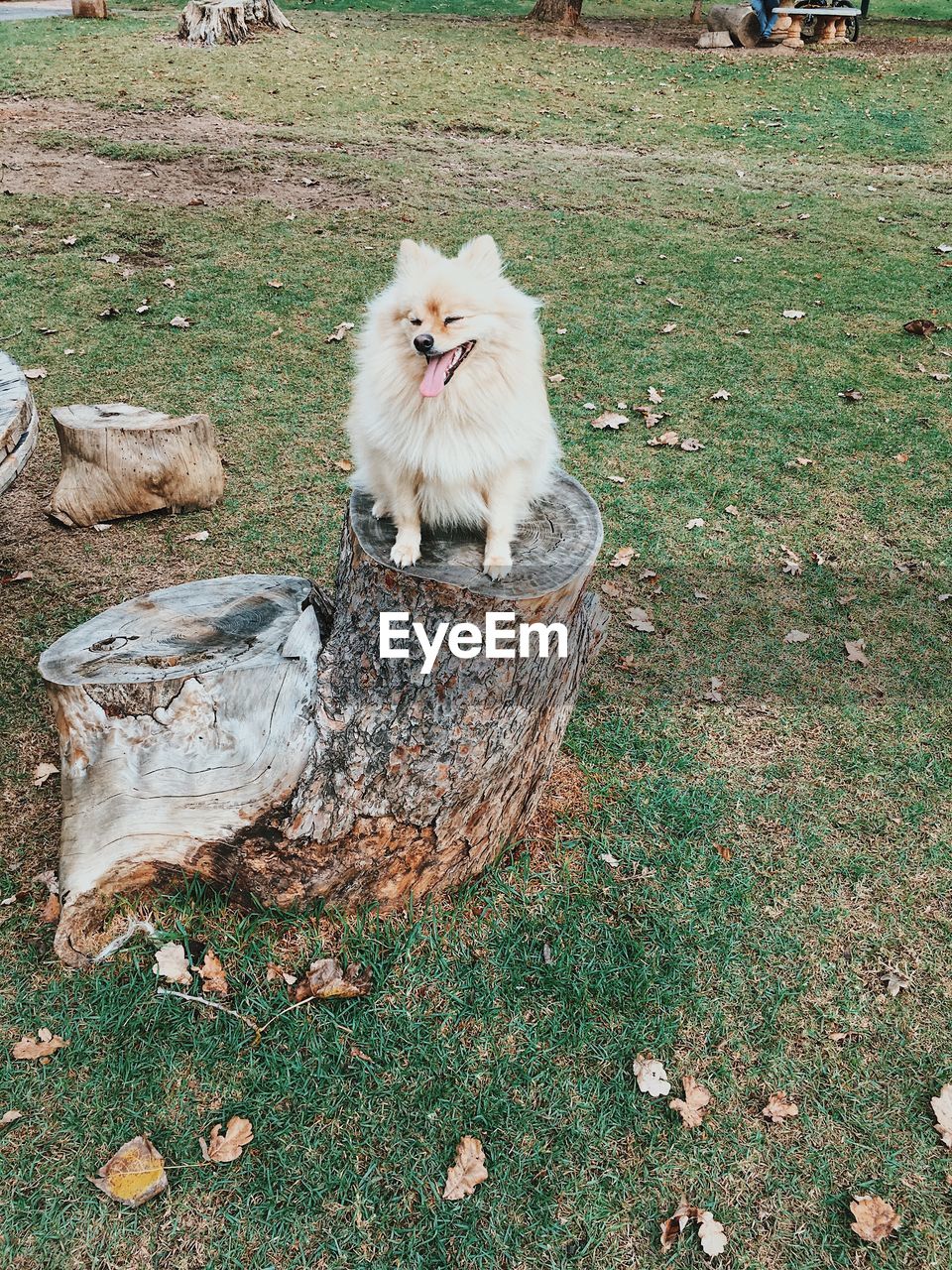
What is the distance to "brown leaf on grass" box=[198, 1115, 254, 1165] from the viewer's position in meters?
2.61

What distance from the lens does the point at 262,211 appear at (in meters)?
9.77

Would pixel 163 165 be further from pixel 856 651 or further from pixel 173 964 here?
pixel 173 964

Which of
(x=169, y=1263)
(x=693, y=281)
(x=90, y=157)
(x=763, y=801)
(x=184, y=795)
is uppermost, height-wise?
(x=90, y=157)

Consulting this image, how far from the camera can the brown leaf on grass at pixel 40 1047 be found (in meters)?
2.79

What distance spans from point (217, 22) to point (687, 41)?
10.1 metres

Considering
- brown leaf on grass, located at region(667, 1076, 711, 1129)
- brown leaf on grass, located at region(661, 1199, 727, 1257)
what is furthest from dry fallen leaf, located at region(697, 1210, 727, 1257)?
brown leaf on grass, located at region(667, 1076, 711, 1129)

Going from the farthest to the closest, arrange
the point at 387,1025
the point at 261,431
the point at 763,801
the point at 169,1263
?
the point at 261,431
the point at 763,801
the point at 387,1025
the point at 169,1263

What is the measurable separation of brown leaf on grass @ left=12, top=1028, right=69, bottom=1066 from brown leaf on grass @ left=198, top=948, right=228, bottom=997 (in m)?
0.45

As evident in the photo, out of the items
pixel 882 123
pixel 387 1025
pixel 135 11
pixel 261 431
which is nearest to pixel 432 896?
pixel 387 1025

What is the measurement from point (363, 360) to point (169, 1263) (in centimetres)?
276

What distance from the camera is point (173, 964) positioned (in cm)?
300

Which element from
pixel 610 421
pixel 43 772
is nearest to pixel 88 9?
pixel 610 421

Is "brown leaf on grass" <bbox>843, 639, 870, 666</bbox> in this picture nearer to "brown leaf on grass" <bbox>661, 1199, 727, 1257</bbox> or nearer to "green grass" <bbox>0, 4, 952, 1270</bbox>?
"green grass" <bbox>0, 4, 952, 1270</bbox>

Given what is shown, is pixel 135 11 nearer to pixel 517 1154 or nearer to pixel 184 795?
pixel 184 795
